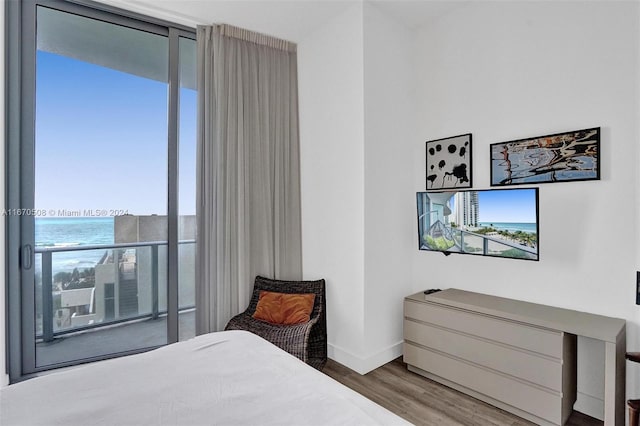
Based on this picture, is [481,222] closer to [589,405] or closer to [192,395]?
[589,405]

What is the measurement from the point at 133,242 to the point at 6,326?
0.96 m

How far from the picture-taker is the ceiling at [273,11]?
270 centimetres

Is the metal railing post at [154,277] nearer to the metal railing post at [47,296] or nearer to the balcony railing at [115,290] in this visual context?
the balcony railing at [115,290]

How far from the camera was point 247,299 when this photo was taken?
3.12 m

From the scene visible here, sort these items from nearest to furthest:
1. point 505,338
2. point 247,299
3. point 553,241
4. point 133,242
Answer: point 505,338 < point 553,241 < point 133,242 < point 247,299

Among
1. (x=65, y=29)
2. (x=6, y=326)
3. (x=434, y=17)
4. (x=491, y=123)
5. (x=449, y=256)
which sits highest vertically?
(x=434, y=17)

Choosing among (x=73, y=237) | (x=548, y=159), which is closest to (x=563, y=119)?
(x=548, y=159)

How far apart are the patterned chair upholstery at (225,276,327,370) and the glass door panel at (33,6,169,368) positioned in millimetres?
841

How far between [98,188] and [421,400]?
287 centimetres

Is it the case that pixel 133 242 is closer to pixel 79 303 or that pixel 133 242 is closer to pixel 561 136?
pixel 79 303

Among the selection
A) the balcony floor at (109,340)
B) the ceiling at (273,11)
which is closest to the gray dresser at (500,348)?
the balcony floor at (109,340)

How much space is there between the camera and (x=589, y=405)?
215cm

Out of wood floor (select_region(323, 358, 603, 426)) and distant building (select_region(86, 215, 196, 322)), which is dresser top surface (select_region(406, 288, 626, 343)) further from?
distant building (select_region(86, 215, 196, 322))

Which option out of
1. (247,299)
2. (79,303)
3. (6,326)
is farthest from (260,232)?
(6,326)
